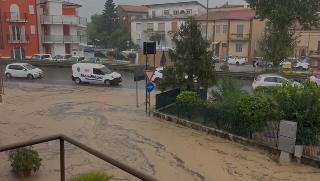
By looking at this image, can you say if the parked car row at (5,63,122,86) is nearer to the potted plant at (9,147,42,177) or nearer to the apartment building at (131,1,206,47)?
the potted plant at (9,147,42,177)

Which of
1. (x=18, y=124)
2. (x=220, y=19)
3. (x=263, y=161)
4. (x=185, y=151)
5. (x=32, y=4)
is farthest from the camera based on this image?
(x=220, y=19)

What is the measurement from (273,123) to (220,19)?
39533 mm

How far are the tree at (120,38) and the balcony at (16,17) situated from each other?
956 inches

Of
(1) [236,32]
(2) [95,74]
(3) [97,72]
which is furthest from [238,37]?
(2) [95,74]

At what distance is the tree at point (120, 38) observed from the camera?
2414 inches

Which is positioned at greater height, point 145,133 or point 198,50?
point 198,50

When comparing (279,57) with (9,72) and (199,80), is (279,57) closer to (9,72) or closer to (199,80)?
(199,80)

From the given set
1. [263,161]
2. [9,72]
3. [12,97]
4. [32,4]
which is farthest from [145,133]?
[32,4]

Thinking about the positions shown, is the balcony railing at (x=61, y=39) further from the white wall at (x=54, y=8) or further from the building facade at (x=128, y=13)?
the building facade at (x=128, y=13)

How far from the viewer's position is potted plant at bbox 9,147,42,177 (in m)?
8.03

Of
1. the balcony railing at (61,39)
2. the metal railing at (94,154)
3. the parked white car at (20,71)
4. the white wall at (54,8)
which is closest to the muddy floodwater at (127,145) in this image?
the metal railing at (94,154)

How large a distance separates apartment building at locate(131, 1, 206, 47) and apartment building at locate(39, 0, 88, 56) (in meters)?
16.0

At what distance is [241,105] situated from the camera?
11242mm

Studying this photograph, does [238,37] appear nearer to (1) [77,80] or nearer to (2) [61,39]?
(2) [61,39]
